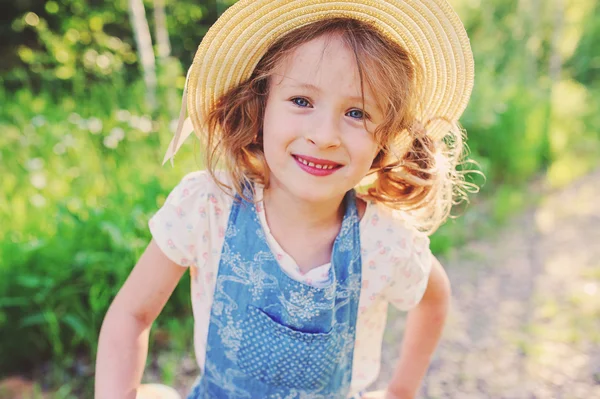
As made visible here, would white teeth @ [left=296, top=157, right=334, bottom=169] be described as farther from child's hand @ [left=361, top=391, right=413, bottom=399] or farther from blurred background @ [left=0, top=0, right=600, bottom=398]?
child's hand @ [left=361, top=391, right=413, bottom=399]

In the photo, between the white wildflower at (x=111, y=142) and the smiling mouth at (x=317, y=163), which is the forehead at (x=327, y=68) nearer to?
the smiling mouth at (x=317, y=163)

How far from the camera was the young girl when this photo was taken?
131 cm

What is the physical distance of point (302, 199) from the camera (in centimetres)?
144

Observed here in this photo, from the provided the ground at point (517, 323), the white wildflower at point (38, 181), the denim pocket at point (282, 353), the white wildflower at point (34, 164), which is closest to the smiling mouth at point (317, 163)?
the denim pocket at point (282, 353)

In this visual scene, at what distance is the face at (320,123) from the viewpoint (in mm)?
1271

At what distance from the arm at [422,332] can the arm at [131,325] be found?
665 mm

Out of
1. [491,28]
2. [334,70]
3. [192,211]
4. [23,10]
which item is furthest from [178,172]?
[491,28]

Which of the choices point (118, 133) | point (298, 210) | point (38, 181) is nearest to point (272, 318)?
point (298, 210)

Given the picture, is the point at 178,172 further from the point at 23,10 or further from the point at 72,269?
the point at 23,10

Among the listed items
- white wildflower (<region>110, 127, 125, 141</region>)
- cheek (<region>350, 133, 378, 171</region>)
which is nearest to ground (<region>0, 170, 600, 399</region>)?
cheek (<region>350, 133, 378, 171</region>)

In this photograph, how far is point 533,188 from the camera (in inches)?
194

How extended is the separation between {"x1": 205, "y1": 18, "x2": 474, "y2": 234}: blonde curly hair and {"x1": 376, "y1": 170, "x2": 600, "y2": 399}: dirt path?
1.21 metres

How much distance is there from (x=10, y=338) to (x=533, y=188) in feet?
13.7

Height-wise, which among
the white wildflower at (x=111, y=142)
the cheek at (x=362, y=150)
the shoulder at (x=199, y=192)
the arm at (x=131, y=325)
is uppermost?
the cheek at (x=362, y=150)
